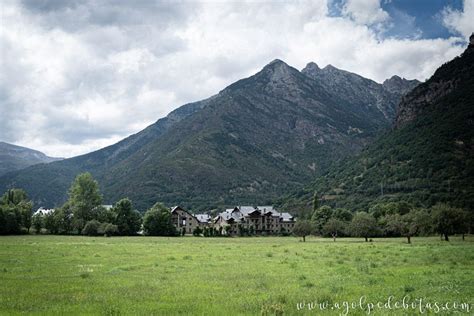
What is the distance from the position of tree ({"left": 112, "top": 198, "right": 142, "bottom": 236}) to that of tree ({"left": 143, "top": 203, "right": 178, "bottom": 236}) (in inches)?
125

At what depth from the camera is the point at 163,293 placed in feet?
65.8

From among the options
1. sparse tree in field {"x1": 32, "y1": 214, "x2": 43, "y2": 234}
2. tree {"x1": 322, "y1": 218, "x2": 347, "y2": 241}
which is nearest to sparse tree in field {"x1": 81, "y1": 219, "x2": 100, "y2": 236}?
sparse tree in field {"x1": 32, "y1": 214, "x2": 43, "y2": 234}

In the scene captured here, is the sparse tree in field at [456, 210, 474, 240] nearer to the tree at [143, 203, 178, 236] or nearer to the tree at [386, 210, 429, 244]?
the tree at [386, 210, 429, 244]

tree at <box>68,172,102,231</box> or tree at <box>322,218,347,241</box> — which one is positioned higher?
tree at <box>68,172,102,231</box>

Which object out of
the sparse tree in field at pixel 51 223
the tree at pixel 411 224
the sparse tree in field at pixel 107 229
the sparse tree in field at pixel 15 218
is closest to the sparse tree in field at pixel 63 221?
the sparse tree in field at pixel 51 223

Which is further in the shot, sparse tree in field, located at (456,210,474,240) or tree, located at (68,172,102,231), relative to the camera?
tree, located at (68,172,102,231)

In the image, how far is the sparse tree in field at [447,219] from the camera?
9019 centimetres

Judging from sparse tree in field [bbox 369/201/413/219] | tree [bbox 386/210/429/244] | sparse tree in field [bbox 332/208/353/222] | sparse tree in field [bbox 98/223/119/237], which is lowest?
sparse tree in field [bbox 98/223/119/237]

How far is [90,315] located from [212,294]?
6275 millimetres

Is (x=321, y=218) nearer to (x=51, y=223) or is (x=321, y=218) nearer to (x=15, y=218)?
(x=51, y=223)

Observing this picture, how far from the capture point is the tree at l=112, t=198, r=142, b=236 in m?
127

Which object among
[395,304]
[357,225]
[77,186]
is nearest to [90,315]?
[395,304]

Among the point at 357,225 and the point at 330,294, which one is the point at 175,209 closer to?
the point at 357,225

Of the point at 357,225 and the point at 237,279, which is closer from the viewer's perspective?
the point at 237,279
